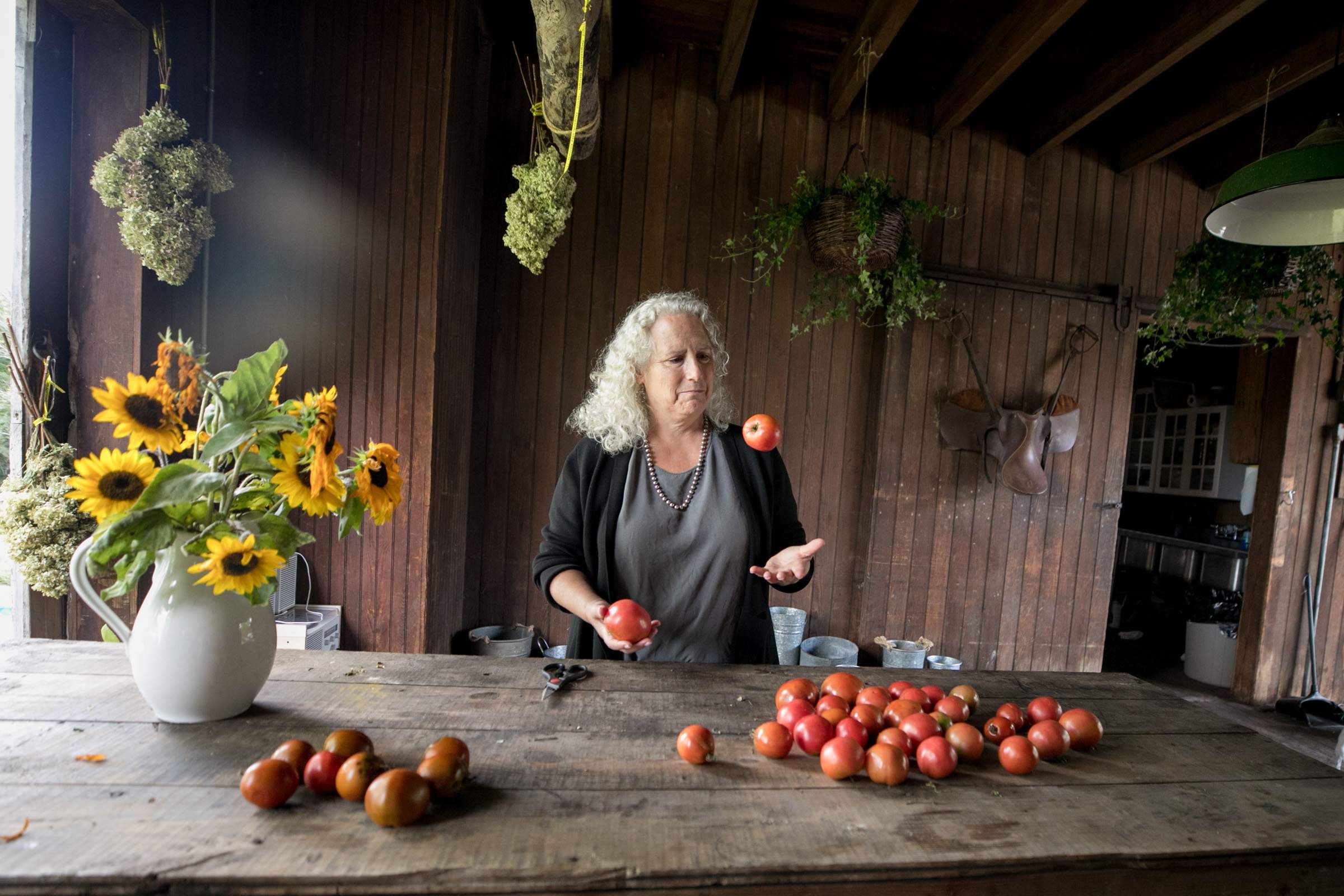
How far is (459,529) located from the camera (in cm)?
311

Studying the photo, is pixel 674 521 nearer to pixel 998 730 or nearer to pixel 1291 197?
pixel 998 730

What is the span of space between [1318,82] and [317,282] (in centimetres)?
512

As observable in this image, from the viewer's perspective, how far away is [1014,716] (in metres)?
1.14

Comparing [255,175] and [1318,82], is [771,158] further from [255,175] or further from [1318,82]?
[1318,82]

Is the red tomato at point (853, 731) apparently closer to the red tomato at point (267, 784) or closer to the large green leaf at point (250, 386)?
the red tomato at point (267, 784)

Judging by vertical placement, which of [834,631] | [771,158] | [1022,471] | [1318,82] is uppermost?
[1318,82]

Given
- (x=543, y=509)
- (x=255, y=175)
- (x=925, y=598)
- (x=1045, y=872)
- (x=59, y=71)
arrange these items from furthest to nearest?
(x=925, y=598), (x=543, y=509), (x=255, y=175), (x=59, y=71), (x=1045, y=872)

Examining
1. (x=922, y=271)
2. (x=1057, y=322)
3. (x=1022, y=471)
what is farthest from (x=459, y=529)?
(x=1057, y=322)

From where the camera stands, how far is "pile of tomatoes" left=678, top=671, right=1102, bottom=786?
97cm

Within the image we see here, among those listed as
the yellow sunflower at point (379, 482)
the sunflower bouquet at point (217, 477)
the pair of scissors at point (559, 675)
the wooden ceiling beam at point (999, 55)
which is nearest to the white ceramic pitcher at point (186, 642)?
the sunflower bouquet at point (217, 477)

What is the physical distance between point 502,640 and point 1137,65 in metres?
4.27

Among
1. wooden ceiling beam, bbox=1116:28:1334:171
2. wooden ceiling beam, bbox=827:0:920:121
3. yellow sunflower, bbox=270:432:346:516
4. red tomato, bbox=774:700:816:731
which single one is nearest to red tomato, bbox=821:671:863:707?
red tomato, bbox=774:700:816:731

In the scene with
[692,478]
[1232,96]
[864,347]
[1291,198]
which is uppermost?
[1232,96]

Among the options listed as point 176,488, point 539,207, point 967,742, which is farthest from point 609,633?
point 539,207
